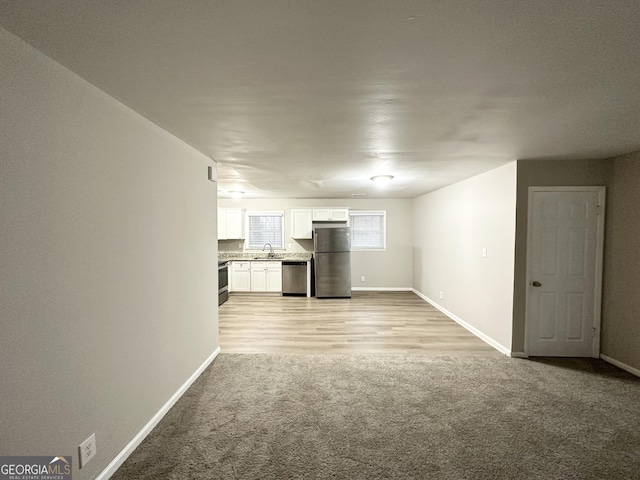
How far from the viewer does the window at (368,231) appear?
27.0 feet

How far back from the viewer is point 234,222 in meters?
7.96

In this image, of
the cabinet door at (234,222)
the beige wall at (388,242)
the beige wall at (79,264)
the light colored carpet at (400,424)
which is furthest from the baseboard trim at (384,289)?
the beige wall at (79,264)

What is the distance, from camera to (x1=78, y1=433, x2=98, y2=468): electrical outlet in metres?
1.76

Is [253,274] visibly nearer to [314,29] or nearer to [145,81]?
[145,81]

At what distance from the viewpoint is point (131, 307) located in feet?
7.36

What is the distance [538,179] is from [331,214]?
4623 mm

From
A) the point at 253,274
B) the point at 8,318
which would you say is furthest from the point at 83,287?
the point at 253,274

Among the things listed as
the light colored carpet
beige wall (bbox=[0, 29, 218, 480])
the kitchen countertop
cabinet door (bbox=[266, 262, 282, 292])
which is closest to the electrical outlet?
beige wall (bbox=[0, 29, 218, 480])

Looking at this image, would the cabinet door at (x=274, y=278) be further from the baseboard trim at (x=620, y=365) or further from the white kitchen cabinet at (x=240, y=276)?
the baseboard trim at (x=620, y=365)

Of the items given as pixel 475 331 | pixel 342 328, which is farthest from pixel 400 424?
pixel 475 331

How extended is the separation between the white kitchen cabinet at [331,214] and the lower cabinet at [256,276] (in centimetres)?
146

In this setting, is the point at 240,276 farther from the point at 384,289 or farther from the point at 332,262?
the point at 384,289

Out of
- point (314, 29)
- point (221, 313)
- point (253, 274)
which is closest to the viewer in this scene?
point (314, 29)

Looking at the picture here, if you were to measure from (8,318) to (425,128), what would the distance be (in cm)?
277
